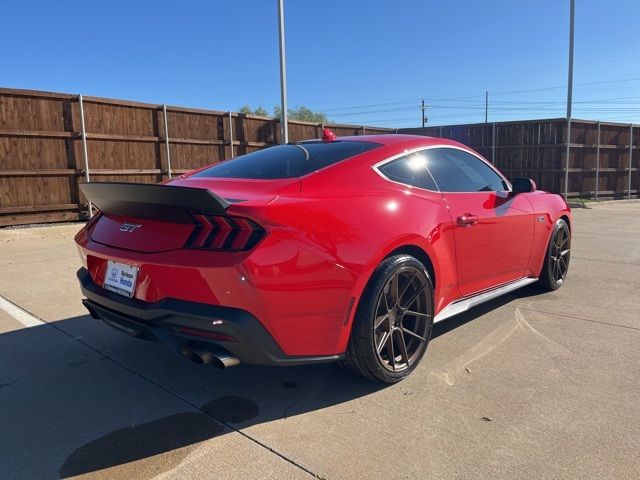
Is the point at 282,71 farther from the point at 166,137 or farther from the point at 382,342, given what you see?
the point at 382,342

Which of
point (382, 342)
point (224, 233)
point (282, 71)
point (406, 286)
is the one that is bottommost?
point (382, 342)

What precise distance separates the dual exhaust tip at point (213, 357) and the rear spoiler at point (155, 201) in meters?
0.65

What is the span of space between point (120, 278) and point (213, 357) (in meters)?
0.75

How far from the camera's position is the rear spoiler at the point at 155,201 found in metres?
2.48

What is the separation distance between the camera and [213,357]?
2533mm

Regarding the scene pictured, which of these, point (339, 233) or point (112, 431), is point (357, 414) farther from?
point (112, 431)

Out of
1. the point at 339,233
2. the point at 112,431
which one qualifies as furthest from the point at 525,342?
the point at 112,431

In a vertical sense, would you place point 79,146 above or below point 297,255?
above

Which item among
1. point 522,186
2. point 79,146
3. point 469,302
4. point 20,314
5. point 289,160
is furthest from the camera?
point 79,146

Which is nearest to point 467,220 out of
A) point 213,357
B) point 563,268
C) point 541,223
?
point 541,223

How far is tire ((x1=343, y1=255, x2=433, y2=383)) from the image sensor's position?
2.90 metres

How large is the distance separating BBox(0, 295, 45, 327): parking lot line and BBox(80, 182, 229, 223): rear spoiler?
1900 millimetres

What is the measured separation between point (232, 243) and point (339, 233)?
59cm

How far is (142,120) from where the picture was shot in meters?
11.8
